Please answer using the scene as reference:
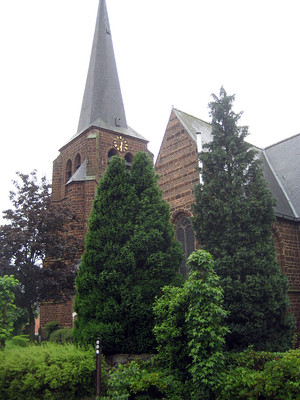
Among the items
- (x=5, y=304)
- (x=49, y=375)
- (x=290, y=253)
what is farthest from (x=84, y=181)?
(x=49, y=375)

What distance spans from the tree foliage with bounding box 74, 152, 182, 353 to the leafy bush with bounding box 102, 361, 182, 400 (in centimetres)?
163

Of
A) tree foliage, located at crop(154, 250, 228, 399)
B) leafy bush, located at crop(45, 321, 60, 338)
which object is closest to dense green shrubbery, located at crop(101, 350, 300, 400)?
tree foliage, located at crop(154, 250, 228, 399)

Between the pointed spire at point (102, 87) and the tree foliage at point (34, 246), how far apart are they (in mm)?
13683

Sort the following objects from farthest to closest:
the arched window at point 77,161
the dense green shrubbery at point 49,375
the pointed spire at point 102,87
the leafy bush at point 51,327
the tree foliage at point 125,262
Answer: the pointed spire at point 102,87 → the arched window at point 77,161 → the leafy bush at point 51,327 → the tree foliage at point 125,262 → the dense green shrubbery at point 49,375

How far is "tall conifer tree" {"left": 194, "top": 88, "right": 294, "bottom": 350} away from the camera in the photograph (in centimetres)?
1123

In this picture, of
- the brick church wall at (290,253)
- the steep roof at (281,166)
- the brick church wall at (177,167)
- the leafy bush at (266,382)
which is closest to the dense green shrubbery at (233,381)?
the leafy bush at (266,382)

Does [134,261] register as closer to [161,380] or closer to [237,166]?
[161,380]

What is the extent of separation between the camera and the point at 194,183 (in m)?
18.1

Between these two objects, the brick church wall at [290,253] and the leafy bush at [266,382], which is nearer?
the leafy bush at [266,382]

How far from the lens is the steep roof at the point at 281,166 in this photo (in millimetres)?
18641

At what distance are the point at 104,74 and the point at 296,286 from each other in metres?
23.8

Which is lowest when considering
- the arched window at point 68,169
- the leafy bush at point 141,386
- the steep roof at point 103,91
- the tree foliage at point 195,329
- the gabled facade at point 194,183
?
the leafy bush at point 141,386

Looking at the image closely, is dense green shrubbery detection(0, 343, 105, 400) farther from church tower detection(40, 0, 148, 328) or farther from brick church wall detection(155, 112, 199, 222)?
church tower detection(40, 0, 148, 328)

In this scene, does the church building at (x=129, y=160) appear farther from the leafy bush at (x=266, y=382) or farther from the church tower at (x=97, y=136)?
the leafy bush at (x=266, y=382)
